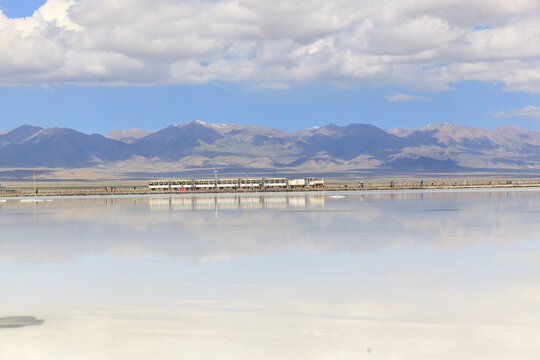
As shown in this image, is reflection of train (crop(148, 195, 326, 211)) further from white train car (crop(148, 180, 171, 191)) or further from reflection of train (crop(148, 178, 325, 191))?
white train car (crop(148, 180, 171, 191))

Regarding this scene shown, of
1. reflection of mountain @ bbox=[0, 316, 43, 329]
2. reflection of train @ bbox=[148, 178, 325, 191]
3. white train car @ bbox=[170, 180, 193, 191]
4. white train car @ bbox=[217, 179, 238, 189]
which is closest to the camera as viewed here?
reflection of mountain @ bbox=[0, 316, 43, 329]

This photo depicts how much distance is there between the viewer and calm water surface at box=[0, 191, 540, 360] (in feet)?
47.0

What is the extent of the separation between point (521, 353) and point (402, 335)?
2.64 metres

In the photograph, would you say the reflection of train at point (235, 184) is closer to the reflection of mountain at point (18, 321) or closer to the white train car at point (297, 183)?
the white train car at point (297, 183)

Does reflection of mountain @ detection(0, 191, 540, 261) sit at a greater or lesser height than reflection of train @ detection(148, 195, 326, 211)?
greater

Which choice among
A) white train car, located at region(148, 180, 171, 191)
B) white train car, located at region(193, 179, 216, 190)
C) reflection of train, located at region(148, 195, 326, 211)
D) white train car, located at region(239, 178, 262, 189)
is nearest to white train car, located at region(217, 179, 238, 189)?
white train car, located at region(193, 179, 216, 190)

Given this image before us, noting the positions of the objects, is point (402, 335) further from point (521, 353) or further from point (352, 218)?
point (352, 218)

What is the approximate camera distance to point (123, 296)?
66.8ft

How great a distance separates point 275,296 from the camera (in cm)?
1994

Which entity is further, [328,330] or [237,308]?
[237,308]

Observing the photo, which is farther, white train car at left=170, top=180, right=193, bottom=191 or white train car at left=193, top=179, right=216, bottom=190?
white train car at left=170, top=180, right=193, bottom=191

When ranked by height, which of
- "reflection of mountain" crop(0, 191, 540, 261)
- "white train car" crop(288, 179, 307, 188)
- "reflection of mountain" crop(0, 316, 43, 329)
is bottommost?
"white train car" crop(288, 179, 307, 188)

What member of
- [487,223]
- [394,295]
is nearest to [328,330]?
[394,295]

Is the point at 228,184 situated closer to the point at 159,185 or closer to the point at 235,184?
the point at 235,184
